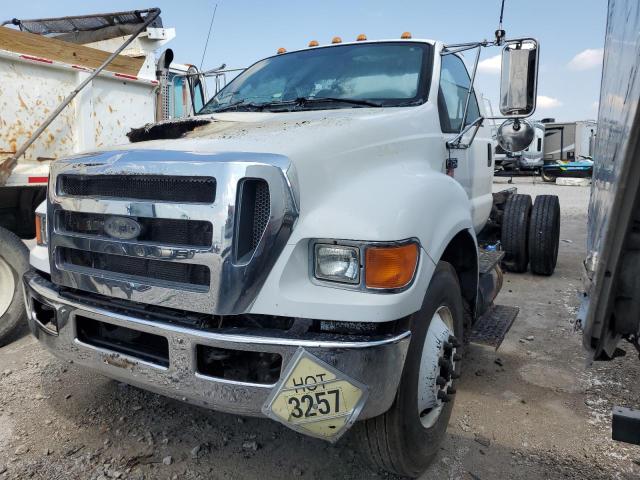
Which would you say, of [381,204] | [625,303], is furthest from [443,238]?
[625,303]

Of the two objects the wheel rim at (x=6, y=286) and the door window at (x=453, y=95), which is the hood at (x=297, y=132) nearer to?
the door window at (x=453, y=95)

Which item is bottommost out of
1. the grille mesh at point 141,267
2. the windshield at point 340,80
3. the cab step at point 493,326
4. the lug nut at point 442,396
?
the cab step at point 493,326

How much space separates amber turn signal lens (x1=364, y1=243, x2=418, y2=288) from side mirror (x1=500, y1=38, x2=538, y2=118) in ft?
5.34

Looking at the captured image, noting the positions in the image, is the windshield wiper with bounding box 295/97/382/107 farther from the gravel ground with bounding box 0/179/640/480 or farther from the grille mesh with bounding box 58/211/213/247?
the gravel ground with bounding box 0/179/640/480

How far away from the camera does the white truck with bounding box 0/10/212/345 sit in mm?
4039

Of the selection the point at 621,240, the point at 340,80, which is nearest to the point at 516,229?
the point at 340,80

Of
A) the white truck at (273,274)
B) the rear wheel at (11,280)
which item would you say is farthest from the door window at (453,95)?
the rear wheel at (11,280)

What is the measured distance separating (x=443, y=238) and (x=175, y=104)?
14.0 ft

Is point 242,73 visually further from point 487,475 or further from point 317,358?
point 487,475

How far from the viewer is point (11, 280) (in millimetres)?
4059

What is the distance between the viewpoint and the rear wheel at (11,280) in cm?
399

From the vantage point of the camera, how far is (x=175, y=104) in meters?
5.72

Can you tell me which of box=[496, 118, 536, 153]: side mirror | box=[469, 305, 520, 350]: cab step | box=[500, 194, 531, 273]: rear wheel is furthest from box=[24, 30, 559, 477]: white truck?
box=[500, 194, 531, 273]: rear wheel

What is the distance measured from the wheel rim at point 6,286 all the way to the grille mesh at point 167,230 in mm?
2166
